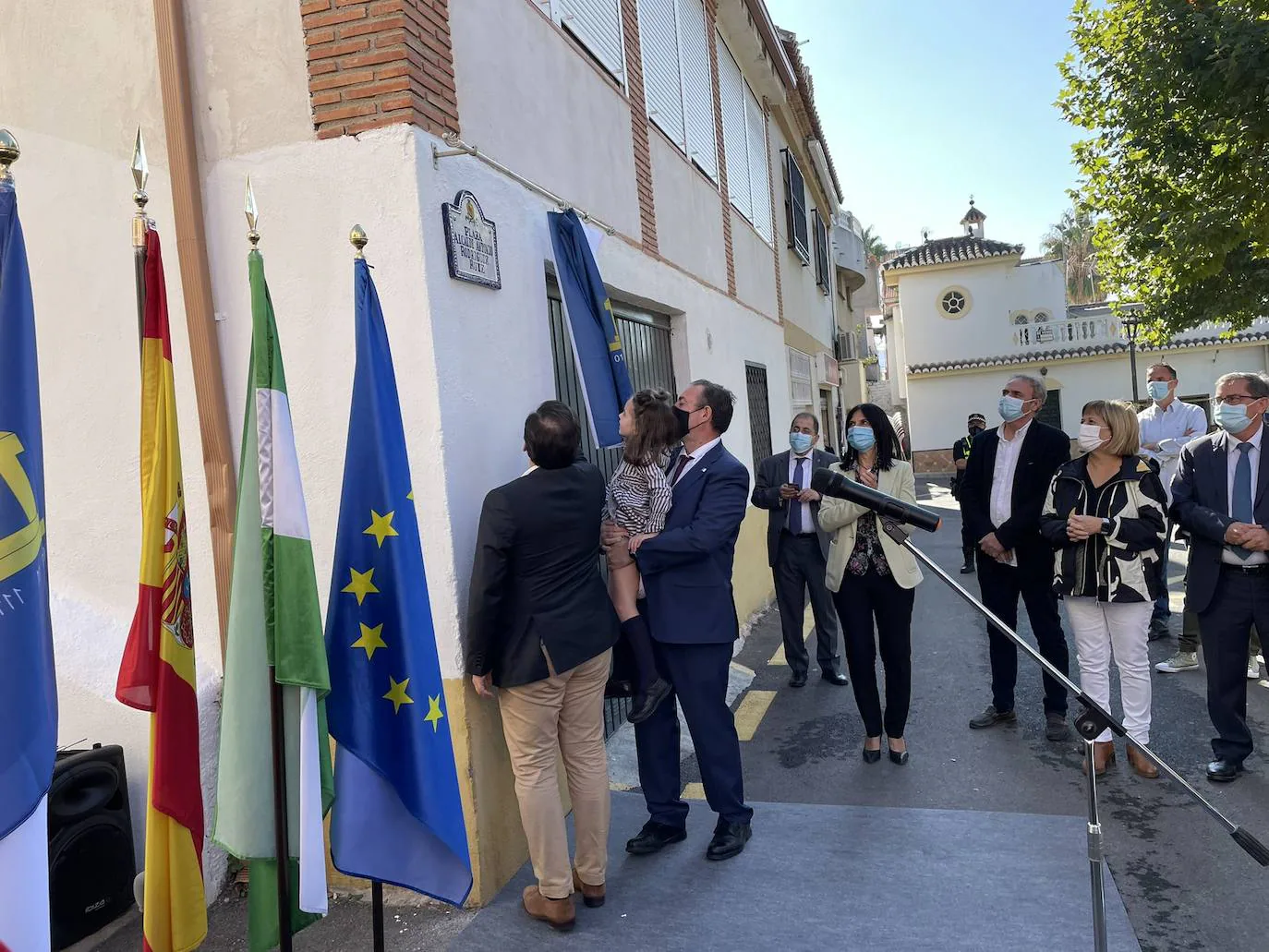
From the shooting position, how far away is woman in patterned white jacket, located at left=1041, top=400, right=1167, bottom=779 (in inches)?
165

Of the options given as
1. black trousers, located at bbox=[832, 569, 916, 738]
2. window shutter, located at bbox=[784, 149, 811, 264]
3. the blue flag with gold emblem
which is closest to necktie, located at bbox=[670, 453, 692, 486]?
black trousers, located at bbox=[832, 569, 916, 738]

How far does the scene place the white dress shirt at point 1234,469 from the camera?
4191mm

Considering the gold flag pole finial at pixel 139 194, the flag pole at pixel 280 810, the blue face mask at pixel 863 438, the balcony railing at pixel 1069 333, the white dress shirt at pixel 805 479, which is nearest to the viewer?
the gold flag pole finial at pixel 139 194

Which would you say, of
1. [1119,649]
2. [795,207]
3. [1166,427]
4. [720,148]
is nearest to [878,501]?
[1119,649]

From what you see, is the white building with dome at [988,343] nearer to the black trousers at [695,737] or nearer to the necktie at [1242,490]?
the necktie at [1242,490]

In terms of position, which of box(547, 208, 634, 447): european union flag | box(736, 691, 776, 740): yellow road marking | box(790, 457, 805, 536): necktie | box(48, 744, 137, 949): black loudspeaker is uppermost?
box(547, 208, 634, 447): european union flag

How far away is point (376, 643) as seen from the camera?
273cm

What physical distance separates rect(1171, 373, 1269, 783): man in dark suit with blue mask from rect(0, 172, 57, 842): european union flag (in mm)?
4833

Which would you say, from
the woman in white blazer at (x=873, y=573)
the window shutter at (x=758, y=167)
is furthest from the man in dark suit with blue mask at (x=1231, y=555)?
the window shutter at (x=758, y=167)

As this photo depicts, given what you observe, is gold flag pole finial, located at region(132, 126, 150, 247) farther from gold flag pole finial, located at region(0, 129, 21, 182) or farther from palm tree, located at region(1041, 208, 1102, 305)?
palm tree, located at region(1041, 208, 1102, 305)

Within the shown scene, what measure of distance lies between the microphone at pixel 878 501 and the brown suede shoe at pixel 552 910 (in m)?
1.88

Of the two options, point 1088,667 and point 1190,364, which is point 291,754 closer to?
point 1088,667

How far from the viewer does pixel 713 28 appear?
29.5 feet

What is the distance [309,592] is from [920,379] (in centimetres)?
3070
